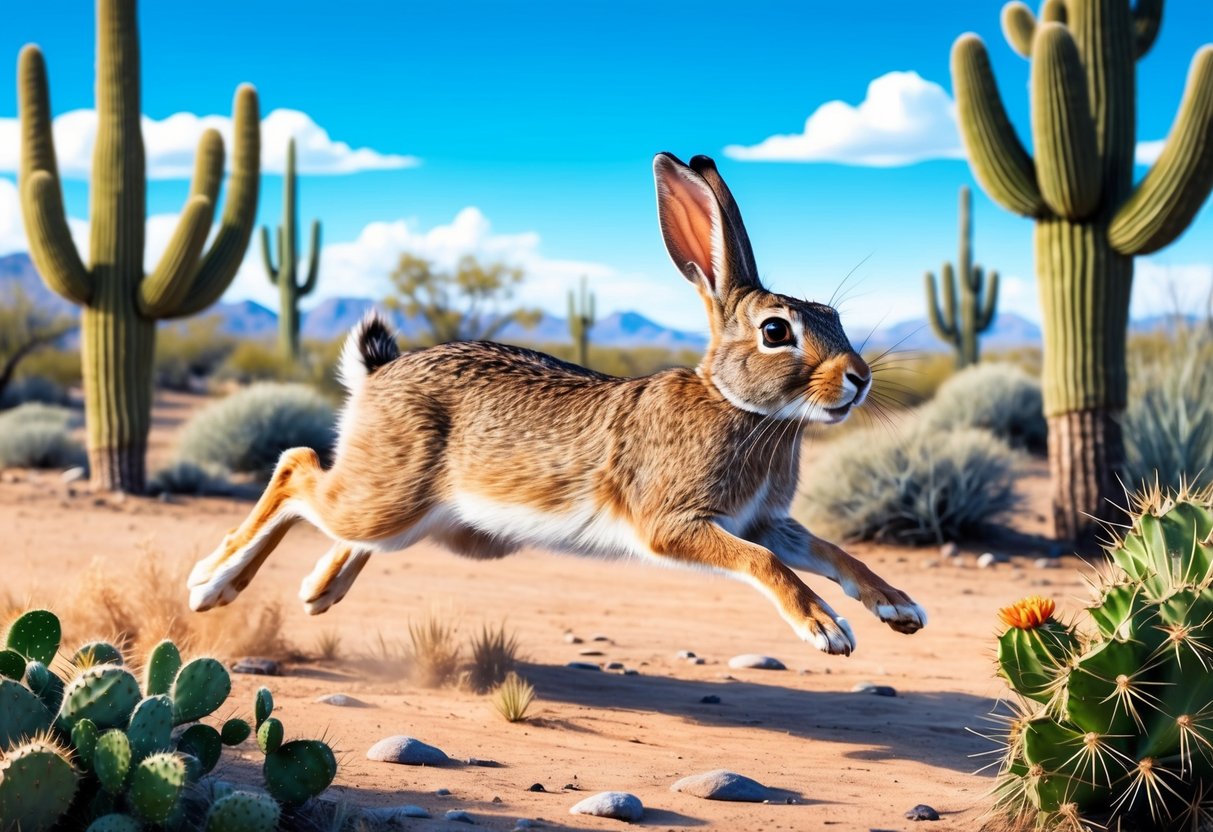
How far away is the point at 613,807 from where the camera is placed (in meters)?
4.58

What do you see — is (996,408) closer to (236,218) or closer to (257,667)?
(236,218)

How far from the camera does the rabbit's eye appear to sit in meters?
4.86

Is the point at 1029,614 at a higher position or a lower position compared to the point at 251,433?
lower

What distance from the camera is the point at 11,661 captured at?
14.3 ft

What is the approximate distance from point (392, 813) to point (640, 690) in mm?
2920

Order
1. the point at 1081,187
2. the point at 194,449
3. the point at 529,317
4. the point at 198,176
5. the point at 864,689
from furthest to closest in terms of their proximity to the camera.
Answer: the point at 529,317, the point at 194,449, the point at 198,176, the point at 1081,187, the point at 864,689

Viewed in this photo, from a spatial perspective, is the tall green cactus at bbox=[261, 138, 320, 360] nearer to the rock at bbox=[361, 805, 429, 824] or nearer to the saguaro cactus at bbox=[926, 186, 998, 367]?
the saguaro cactus at bbox=[926, 186, 998, 367]

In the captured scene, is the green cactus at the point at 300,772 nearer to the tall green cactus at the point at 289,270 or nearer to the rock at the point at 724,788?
the rock at the point at 724,788

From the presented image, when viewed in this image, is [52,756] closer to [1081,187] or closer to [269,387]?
[1081,187]

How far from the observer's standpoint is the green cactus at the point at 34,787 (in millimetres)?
3649

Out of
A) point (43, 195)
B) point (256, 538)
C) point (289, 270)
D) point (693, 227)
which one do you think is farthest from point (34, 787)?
point (289, 270)

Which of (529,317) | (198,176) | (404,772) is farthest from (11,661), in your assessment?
(529,317)

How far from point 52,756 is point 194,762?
0.50m

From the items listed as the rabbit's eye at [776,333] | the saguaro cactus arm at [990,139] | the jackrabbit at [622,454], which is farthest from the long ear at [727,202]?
the saguaro cactus arm at [990,139]
